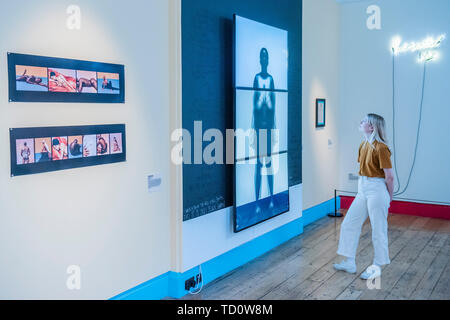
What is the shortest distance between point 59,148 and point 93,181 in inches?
14.3

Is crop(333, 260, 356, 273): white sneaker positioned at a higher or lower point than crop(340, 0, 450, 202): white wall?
lower

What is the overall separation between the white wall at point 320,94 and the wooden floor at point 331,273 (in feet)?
3.14

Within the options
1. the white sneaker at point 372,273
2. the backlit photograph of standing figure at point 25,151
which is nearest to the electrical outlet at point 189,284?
the white sneaker at point 372,273

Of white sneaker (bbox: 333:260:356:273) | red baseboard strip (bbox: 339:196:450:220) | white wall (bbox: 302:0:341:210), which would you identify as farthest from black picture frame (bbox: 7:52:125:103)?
red baseboard strip (bbox: 339:196:450:220)

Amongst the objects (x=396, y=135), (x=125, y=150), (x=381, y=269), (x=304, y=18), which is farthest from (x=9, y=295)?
(x=396, y=135)

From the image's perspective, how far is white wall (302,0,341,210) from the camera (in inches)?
237

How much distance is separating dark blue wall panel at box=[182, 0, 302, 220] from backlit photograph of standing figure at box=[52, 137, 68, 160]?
1147 mm

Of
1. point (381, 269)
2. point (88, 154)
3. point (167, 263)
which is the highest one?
point (88, 154)

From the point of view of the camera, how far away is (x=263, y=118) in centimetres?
462

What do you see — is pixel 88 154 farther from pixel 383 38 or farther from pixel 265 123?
pixel 383 38

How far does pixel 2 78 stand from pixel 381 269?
146 inches

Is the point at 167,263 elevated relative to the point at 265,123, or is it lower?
lower

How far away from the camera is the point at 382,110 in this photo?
6914 millimetres

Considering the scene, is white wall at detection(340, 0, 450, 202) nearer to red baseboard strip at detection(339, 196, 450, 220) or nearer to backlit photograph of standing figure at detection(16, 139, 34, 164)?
red baseboard strip at detection(339, 196, 450, 220)
